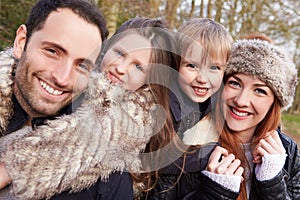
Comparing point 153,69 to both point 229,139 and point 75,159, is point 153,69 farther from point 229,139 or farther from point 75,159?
point 75,159

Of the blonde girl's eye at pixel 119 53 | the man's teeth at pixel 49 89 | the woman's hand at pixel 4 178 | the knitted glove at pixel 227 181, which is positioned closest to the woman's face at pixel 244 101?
the knitted glove at pixel 227 181

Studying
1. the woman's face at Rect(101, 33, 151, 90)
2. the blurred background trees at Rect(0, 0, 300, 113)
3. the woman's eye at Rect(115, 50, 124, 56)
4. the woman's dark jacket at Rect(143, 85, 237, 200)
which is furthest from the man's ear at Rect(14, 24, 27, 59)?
the blurred background trees at Rect(0, 0, 300, 113)

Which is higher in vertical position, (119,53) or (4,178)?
(119,53)

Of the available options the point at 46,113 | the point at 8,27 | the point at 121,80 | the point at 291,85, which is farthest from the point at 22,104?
the point at 8,27

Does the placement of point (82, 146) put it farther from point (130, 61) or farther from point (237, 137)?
point (237, 137)

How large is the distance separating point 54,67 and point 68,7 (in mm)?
346

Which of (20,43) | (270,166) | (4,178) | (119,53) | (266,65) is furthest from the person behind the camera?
(266,65)

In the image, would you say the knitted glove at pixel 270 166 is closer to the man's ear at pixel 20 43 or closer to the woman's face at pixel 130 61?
the woman's face at pixel 130 61

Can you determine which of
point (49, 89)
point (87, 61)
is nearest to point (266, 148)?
point (87, 61)

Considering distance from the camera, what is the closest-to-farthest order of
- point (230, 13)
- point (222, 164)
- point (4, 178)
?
point (4, 178) → point (222, 164) → point (230, 13)

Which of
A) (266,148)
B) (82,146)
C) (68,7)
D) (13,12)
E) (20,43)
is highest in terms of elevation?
(13,12)

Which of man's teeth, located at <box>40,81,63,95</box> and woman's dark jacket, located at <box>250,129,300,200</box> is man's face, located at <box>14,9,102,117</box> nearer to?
man's teeth, located at <box>40,81,63,95</box>

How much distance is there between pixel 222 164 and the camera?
7.37 ft

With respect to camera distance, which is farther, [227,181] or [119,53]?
[119,53]
